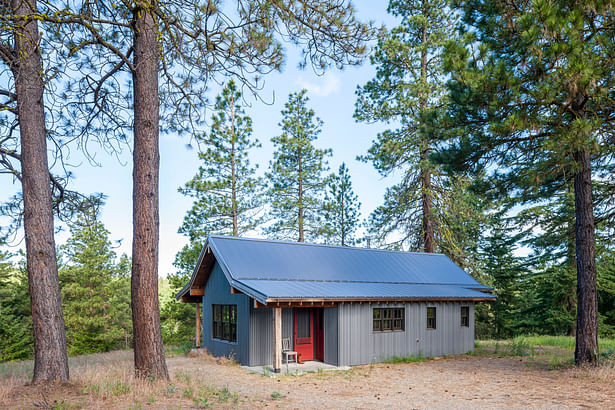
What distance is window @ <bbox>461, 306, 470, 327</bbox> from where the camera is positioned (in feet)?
57.0

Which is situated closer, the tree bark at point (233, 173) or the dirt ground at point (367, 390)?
the dirt ground at point (367, 390)

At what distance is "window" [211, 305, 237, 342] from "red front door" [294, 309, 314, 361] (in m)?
2.01

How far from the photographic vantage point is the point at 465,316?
57.2 feet

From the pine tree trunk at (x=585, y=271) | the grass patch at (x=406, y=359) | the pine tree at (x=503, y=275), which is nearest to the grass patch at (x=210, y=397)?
the grass patch at (x=406, y=359)

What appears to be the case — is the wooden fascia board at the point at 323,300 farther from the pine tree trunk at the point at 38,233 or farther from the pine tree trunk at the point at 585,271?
the pine tree trunk at the point at 38,233

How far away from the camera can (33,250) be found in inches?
329

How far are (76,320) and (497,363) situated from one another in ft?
78.3

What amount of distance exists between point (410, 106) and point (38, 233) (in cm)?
1679

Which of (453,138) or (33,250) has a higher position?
(453,138)

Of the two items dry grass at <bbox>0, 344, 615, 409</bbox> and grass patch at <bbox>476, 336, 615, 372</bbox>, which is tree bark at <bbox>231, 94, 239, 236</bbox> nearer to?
dry grass at <bbox>0, 344, 615, 409</bbox>

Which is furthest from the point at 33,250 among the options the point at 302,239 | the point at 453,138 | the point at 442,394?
the point at 302,239

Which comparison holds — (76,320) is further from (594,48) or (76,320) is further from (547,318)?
(594,48)

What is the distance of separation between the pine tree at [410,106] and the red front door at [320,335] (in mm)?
9445

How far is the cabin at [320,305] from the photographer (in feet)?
44.2
